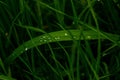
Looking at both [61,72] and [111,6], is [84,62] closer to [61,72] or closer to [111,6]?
[61,72]

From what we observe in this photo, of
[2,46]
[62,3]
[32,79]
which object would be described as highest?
[62,3]

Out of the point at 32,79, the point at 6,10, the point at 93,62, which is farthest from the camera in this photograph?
the point at 6,10

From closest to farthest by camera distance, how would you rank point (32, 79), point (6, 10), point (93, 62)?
point (93, 62) < point (32, 79) < point (6, 10)

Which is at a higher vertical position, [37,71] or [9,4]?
→ [9,4]

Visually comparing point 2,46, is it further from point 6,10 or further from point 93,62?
point 93,62

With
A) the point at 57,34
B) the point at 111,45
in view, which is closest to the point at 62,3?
the point at 57,34

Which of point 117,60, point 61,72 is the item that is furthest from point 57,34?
point 117,60

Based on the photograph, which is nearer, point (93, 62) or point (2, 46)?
point (93, 62)
